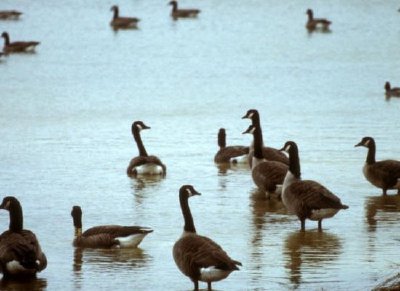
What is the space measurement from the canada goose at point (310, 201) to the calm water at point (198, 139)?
273mm

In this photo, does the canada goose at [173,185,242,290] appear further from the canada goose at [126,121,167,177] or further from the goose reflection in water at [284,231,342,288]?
the canada goose at [126,121,167,177]

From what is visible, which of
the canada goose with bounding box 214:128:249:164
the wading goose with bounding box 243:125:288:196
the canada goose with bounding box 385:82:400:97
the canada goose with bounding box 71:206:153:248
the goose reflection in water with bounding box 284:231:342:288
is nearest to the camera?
the goose reflection in water with bounding box 284:231:342:288

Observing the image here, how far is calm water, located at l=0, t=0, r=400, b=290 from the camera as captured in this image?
1235cm

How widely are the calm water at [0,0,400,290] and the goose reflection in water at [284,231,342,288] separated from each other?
3 centimetres

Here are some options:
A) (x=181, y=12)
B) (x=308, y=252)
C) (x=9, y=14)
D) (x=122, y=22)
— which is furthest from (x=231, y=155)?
(x=181, y=12)

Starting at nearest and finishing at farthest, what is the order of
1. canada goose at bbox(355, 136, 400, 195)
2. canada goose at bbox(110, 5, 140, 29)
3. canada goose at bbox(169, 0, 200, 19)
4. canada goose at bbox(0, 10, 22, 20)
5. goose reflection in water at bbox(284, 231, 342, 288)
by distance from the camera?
goose reflection in water at bbox(284, 231, 342, 288), canada goose at bbox(355, 136, 400, 195), canada goose at bbox(110, 5, 140, 29), canada goose at bbox(0, 10, 22, 20), canada goose at bbox(169, 0, 200, 19)

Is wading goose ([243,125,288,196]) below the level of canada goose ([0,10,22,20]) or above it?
below

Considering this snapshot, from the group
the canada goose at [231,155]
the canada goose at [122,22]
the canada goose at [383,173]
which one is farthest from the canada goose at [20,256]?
the canada goose at [122,22]

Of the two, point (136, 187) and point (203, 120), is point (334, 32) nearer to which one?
point (203, 120)

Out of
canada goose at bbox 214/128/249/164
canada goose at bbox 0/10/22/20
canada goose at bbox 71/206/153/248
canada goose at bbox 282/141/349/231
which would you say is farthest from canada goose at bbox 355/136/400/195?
canada goose at bbox 0/10/22/20

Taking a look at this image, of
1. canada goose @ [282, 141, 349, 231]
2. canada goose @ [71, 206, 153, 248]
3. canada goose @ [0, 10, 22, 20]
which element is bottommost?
canada goose @ [71, 206, 153, 248]

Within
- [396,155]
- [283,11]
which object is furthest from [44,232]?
[283,11]

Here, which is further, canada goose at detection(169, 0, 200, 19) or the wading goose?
canada goose at detection(169, 0, 200, 19)

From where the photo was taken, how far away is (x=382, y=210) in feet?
49.5
